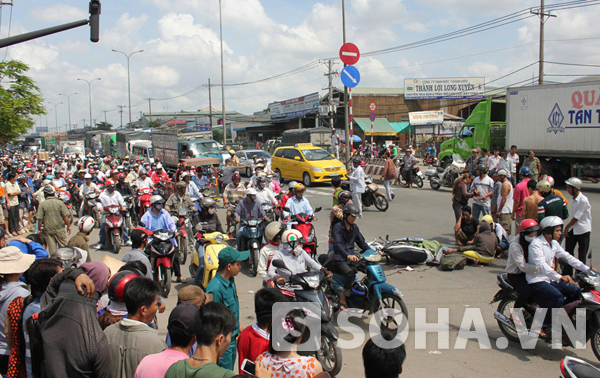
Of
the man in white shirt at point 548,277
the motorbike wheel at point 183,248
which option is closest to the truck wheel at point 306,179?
the motorbike wheel at point 183,248

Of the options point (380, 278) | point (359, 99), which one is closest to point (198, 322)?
point (380, 278)

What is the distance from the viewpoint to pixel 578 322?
4914mm

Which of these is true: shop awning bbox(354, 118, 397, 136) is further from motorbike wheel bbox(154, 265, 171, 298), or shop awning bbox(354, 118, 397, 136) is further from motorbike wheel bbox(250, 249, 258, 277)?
motorbike wheel bbox(154, 265, 171, 298)

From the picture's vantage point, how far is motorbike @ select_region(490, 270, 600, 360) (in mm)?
4773

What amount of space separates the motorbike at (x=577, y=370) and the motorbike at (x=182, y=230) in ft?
23.5

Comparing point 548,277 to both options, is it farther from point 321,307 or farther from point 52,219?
point 52,219

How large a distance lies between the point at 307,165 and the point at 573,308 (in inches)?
643

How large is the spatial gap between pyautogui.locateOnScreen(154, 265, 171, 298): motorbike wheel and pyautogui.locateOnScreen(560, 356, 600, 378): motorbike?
19.1 ft

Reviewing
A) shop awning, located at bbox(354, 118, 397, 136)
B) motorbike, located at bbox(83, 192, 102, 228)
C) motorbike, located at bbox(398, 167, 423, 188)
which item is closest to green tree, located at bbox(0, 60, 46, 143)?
motorbike, located at bbox(83, 192, 102, 228)

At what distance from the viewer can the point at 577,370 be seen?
129 inches

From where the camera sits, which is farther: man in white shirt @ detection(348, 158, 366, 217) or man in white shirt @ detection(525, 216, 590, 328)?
man in white shirt @ detection(348, 158, 366, 217)

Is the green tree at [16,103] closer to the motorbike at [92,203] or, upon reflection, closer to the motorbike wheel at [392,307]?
the motorbike at [92,203]

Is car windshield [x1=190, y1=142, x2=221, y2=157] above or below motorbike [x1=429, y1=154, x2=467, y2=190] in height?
above

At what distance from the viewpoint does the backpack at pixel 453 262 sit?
8.49 meters
